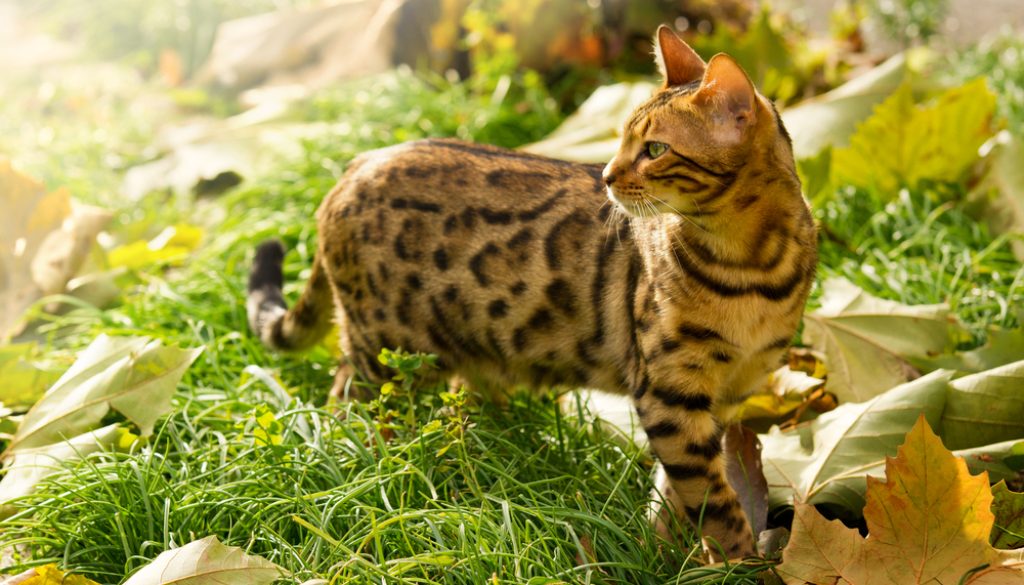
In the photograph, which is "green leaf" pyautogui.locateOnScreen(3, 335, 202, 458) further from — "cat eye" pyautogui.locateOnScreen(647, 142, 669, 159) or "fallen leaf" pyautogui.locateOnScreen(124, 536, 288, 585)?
Result: "cat eye" pyautogui.locateOnScreen(647, 142, 669, 159)

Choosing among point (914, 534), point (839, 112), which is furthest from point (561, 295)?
point (839, 112)

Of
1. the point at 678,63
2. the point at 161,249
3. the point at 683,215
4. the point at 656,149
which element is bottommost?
the point at 161,249

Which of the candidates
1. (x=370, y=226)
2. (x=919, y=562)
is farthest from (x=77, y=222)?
(x=919, y=562)

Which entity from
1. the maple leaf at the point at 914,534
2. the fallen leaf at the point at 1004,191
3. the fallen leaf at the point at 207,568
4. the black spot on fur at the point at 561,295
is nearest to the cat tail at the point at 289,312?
the black spot on fur at the point at 561,295

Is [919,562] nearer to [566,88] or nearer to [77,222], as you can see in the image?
[77,222]

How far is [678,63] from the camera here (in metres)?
2.61

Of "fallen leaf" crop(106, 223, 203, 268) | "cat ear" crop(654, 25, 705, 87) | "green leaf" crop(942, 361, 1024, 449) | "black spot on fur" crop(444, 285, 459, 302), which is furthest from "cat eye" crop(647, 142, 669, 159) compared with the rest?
"fallen leaf" crop(106, 223, 203, 268)

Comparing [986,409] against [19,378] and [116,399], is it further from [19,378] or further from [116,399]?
[19,378]

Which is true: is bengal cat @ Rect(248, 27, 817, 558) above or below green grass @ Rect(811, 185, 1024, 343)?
above

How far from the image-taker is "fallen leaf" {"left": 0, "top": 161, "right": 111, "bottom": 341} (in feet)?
12.8

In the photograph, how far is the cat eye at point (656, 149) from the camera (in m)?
2.42

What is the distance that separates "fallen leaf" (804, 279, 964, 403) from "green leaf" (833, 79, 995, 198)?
40.9 inches

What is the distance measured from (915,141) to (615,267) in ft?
6.19

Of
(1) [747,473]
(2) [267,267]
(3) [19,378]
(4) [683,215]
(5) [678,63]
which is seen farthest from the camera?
(2) [267,267]
